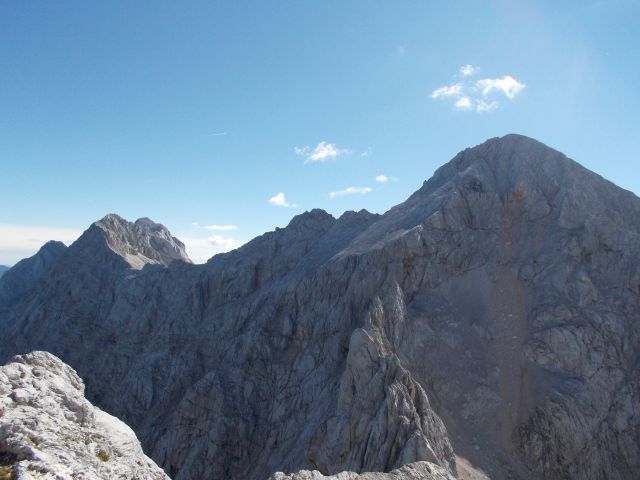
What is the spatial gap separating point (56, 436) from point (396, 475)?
1459 cm

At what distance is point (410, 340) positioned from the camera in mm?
50406

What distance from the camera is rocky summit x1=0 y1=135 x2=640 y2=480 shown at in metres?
42.9

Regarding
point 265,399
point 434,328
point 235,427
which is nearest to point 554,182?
point 434,328

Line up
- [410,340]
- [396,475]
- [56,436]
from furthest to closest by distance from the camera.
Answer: [410,340]
[396,475]
[56,436]

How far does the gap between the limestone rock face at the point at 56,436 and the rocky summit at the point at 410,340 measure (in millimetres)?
25284

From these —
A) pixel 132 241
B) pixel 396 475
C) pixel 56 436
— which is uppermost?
pixel 132 241

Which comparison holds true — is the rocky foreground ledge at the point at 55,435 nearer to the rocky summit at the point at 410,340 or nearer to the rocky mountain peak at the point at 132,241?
the rocky summit at the point at 410,340

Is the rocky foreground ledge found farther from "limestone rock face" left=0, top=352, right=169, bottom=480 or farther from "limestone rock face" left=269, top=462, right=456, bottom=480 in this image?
"limestone rock face" left=269, top=462, right=456, bottom=480

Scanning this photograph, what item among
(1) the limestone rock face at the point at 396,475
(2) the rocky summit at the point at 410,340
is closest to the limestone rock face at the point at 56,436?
(1) the limestone rock face at the point at 396,475

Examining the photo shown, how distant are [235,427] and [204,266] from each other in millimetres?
33659

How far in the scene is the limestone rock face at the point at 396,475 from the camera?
1850cm

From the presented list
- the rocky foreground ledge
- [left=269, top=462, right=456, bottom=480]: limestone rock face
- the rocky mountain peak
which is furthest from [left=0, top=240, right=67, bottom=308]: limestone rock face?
[left=269, top=462, right=456, bottom=480]: limestone rock face

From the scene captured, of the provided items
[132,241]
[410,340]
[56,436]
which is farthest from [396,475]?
[132,241]

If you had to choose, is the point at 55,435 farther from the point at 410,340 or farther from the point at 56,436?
the point at 410,340
